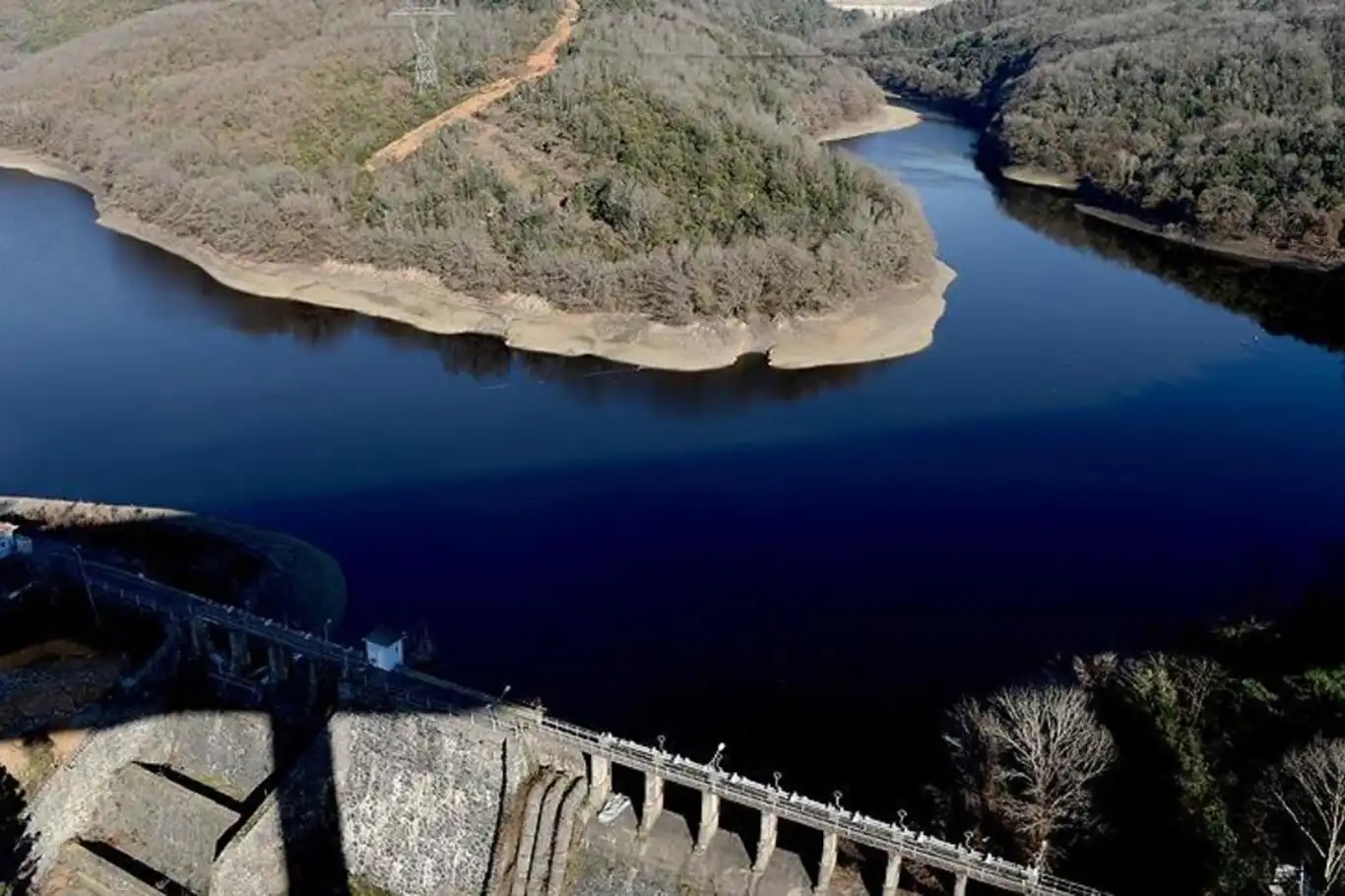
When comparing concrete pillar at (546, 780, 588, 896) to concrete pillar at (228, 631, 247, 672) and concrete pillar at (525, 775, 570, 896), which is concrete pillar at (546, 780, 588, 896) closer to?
concrete pillar at (525, 775, 570, 896)

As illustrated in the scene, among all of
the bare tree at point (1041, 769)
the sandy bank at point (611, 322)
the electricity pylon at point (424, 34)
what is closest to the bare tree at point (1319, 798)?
the bare tree at point (1041, 769)

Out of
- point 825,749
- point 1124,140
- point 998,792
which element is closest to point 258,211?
point 825,749

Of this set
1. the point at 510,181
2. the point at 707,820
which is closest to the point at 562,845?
the point at 707,820

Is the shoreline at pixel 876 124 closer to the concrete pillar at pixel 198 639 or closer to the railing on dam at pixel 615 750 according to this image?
the railing on dam at pixel 615 750

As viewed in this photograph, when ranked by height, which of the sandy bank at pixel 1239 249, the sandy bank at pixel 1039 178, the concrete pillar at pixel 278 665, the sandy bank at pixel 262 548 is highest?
the sandy bank at pixel 1039 178

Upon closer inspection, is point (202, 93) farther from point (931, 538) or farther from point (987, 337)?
point (931, 538)

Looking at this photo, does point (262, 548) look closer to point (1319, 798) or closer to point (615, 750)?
point (615, 750)

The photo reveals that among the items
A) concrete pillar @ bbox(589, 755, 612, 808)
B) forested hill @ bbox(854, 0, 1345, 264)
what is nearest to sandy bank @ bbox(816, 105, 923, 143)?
forested hill @ bbox(854, 0, 1345, 264)
